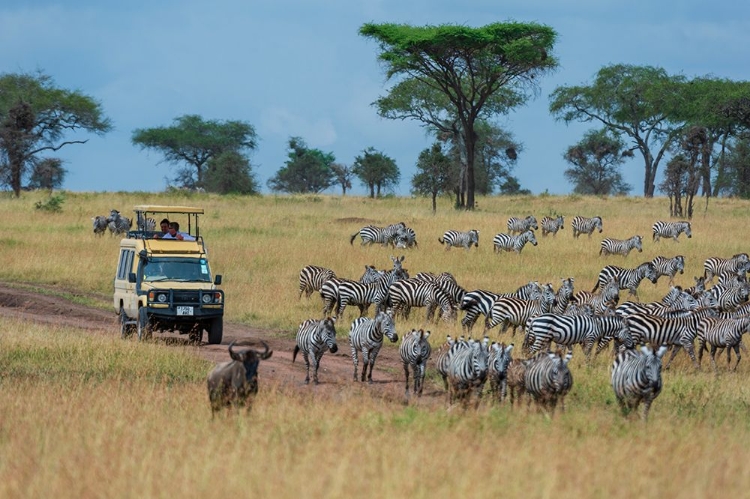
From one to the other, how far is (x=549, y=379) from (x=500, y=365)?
0.83 metres

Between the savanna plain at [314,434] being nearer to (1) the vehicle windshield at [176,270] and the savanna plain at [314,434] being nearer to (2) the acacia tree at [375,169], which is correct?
(1) the vehicle windshield at [176,270]

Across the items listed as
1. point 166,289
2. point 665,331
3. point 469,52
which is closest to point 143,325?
point 166,289

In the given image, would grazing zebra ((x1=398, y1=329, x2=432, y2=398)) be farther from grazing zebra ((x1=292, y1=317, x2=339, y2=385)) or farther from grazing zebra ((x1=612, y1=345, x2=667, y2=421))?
grazing zebra ((x1=612, y1=345, x2=667, y2=421))

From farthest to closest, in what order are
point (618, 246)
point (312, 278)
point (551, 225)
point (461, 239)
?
point (551, 225) → point (461, 239) → point (618, 246) → point (312, 278)

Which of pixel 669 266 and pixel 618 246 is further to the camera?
pixel 618 246

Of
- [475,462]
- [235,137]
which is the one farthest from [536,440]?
[235,137]

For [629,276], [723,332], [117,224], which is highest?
[117,224]

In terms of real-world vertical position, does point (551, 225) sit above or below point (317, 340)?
above

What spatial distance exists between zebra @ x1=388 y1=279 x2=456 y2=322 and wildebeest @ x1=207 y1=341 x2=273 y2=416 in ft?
35.3

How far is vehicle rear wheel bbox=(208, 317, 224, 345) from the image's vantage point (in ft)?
65.0

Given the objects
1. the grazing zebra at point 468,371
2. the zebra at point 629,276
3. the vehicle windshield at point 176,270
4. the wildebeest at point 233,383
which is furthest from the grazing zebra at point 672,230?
the wildebeest at point 233,383

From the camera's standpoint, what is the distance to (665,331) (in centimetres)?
1855

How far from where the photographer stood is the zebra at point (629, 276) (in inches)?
1078

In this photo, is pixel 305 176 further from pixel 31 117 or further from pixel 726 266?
pixel 726 266
